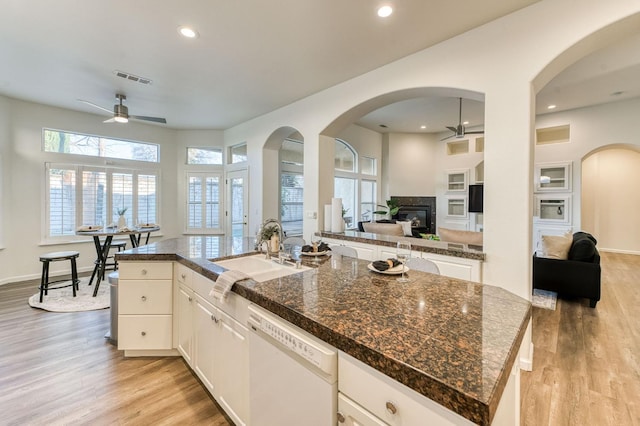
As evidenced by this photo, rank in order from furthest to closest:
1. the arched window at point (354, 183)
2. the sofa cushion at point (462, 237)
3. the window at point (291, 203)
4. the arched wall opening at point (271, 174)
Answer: the arched window at point (354, 183) → the window at point (291, 203) → the arched wall opening at point (271, 174) → the sofa cushion at point (462, 237)

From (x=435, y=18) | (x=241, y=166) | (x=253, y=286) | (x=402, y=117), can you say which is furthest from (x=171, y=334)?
(x=402, y=117)

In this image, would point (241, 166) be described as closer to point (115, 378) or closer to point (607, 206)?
point (115, 378)

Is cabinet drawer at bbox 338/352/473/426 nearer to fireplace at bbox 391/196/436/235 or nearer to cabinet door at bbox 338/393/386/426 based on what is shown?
cabinet door at bbox 338/393/386/426

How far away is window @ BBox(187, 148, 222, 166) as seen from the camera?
6602mm

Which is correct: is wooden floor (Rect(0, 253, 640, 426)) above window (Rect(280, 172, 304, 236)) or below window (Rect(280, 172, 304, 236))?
below

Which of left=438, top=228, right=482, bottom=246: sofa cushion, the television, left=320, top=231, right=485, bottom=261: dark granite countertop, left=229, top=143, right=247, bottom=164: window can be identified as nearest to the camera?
left=320, top=231, right=485, bottom=261: dark granite countertop

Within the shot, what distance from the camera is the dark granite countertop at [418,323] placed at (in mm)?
709

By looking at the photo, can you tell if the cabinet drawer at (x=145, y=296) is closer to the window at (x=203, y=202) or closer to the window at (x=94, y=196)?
the window at (x=94, y=196)

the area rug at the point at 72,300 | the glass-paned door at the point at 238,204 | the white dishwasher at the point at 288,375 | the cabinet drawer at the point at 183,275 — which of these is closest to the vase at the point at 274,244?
the cabinet drawer at the point at 183,275

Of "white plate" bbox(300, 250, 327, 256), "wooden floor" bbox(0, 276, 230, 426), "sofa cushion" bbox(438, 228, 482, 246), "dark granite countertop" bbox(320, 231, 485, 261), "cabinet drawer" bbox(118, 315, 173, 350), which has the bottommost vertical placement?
"wooden floor" bbox(0, 276, 230, 426)

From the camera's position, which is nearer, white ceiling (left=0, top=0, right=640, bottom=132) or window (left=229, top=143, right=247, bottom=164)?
white ceiling (left=0, top=0, right=640, bottom=132)

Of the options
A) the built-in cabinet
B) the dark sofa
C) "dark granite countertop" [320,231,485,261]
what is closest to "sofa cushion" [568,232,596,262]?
the dark sofa

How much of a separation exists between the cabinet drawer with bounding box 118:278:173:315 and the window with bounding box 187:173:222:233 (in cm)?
426

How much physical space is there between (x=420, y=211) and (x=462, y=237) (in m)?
4.89
